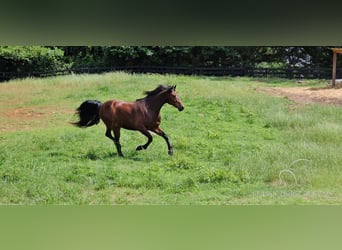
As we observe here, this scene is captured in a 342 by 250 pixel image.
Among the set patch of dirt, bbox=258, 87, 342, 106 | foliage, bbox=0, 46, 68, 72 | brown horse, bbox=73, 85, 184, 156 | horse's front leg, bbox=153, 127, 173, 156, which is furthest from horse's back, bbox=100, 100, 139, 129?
patch of dirt, bbox=258, 87, 342, 106

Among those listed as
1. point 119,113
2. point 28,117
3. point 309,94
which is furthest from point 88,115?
point 309,94

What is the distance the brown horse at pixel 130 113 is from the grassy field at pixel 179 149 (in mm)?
37

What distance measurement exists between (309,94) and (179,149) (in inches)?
Answer: 31.7

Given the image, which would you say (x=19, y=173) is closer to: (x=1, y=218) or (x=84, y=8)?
(x=1, y=218)

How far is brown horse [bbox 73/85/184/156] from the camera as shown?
2.38 meters

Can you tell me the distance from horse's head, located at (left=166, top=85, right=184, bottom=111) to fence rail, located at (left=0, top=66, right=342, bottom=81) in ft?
0.40

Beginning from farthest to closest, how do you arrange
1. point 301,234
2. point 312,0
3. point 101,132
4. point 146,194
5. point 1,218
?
point 101,132 → point 146,194 → point 1,218 → point 301,234 → point 312,0

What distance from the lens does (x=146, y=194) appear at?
2.26m

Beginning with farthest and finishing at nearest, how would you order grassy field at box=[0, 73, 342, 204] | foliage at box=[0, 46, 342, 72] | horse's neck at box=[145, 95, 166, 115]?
horse's neck at box=[145, 95, 166, 115] → grassy field at box=[0, 73, 342, 204] → foliage at box=[0, 46, 342, 72]

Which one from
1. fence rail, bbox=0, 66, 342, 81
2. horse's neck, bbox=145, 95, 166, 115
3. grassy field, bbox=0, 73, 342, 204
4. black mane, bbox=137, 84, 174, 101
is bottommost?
grassy field, bbox=0, 73, 342, 204

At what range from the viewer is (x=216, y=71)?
8.05 ft

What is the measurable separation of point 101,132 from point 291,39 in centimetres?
176

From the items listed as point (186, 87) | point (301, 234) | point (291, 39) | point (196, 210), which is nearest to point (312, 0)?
point (291, 39)

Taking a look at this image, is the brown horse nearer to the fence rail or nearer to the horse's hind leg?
the horse's hind leg
